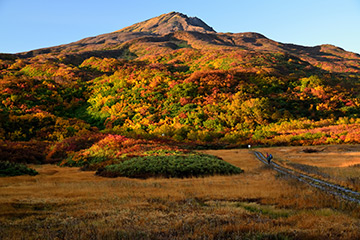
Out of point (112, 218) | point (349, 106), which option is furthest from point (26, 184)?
point (349, 106)

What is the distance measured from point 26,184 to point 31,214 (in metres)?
6.75

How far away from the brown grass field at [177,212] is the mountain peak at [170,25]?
150415 mm

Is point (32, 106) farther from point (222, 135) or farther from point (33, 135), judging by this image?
point (222, 135)

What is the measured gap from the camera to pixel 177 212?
812 cm

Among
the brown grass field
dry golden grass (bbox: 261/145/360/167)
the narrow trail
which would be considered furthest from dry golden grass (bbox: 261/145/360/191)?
the brown grass field

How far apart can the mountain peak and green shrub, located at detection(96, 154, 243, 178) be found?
Result: 143 metres

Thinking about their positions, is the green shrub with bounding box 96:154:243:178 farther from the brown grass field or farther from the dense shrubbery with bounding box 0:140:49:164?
the dense shrubbery with bounding box 0:140:49:164

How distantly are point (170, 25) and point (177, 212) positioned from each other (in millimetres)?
166948

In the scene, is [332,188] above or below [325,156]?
above

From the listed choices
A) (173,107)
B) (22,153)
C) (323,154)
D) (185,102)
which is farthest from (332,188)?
(185,102)

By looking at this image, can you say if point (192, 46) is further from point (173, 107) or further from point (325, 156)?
point (325, 156)

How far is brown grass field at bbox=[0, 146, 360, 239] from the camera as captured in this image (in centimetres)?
601

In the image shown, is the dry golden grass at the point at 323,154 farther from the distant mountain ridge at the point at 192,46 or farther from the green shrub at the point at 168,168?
→ the distant mountain ridge at the point at 192,46

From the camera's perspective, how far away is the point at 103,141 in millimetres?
26094
